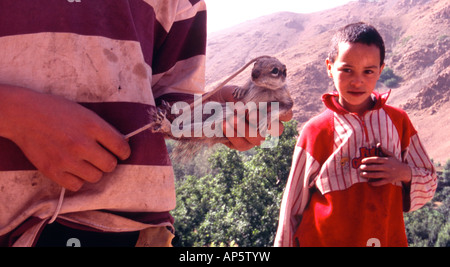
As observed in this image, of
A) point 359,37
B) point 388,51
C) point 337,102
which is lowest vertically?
point 388,51

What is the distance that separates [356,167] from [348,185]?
0.09m

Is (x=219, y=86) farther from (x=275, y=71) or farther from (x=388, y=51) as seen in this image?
(x=388, y=51)

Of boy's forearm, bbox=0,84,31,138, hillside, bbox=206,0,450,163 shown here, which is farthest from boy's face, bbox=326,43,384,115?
hillside, bbox=206,0,450,163

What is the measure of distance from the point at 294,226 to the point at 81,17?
4.19ft

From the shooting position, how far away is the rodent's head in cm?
108

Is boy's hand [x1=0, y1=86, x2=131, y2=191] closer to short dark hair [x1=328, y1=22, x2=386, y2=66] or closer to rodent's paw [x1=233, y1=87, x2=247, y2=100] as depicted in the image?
rodent's paw [x1=233, y1=87, x2=247, y2=100]

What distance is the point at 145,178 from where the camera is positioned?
101cm

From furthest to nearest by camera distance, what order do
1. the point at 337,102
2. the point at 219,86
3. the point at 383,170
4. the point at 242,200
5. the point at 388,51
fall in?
the point at 388,51, the point at 242,200, the point at 337,102, the point at 383,170, the point at 219,86

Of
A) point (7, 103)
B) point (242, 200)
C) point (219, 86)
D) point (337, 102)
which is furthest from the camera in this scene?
point (242, 200)

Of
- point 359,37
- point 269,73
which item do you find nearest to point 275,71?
point 269,73

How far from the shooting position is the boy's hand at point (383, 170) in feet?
5.08

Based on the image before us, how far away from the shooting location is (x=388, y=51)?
48750 millimetres

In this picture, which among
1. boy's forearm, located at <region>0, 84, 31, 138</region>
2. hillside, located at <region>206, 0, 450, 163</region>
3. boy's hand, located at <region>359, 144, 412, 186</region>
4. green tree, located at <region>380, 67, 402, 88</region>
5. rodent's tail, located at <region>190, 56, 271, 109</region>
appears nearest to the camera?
boy's forearm, located at <region>0, 84, 31, 138</region>
